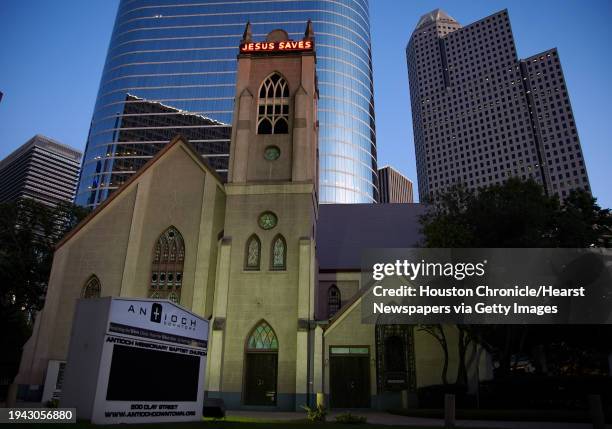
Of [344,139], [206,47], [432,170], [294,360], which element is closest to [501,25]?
[432,170]

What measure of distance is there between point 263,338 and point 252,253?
17.6ft

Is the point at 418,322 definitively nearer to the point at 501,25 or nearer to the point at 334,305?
the point at 334,305

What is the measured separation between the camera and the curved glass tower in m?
109

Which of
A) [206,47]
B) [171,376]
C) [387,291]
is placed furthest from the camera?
[206,47]

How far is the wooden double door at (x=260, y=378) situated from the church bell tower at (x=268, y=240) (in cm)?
6

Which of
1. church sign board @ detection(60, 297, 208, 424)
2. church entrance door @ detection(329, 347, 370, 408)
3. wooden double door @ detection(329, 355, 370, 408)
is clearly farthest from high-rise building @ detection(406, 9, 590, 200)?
church sign board @ detection(60, 297, 208, 424)

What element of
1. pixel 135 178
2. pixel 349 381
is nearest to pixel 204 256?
pixel 135 178

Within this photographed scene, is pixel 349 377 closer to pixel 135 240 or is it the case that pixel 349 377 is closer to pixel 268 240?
pixel 268 240

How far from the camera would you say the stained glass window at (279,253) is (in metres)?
29.4

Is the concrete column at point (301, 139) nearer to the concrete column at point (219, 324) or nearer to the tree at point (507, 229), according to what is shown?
the concrete column at point (219, 324)

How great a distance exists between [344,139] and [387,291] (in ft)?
273

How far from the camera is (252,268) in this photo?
29469mm

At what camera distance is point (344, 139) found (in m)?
109

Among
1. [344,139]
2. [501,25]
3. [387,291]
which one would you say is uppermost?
[501,25]
